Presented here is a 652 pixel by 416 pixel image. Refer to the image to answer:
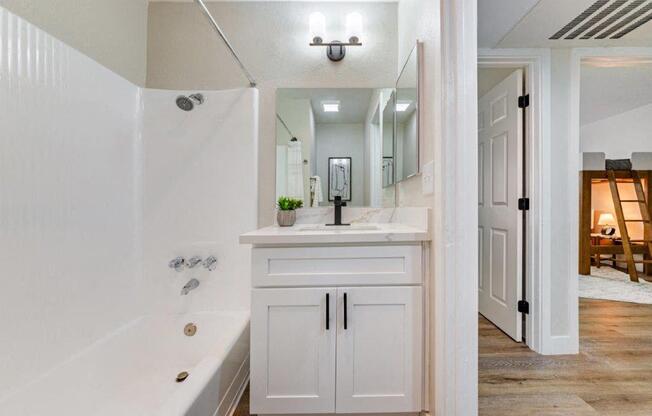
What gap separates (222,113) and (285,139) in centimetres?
45

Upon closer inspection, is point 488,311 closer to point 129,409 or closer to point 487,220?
point 487,220

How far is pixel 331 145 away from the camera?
2064 mm

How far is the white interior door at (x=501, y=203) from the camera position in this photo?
2.12 meters

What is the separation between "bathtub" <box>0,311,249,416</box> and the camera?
1120 mm

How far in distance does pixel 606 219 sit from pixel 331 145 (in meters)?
5.95

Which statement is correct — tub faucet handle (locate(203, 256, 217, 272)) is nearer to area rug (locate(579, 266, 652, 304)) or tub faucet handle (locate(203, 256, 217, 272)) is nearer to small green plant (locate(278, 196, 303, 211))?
small green plant (locate(278, 196, 303, 211))

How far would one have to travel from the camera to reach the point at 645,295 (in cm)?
328

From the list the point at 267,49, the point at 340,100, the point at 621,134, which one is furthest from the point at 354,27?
the point at 621,134

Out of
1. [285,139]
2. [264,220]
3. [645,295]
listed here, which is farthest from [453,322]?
[645,295]

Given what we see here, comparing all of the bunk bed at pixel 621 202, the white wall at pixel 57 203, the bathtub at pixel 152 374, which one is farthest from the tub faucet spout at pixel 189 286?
the bunk bed at pixel 621 202

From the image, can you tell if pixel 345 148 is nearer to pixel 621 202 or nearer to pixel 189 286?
pixel 189 286

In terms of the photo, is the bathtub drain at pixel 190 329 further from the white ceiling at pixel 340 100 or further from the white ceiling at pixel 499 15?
the white ceiling at pixel 499 15

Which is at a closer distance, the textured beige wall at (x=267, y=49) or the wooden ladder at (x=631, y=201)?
the textured beige wall at (x=267, y=49)

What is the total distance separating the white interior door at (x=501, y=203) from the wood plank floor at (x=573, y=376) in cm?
23
